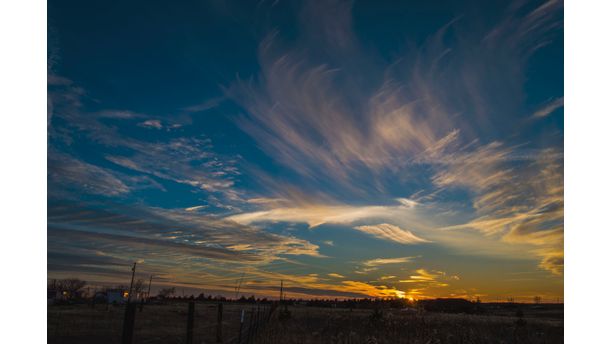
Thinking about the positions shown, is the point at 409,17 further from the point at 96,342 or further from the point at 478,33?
the point at 96,342

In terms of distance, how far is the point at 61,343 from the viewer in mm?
16234

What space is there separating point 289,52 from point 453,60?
4091mm

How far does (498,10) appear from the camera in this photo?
10.1 m
